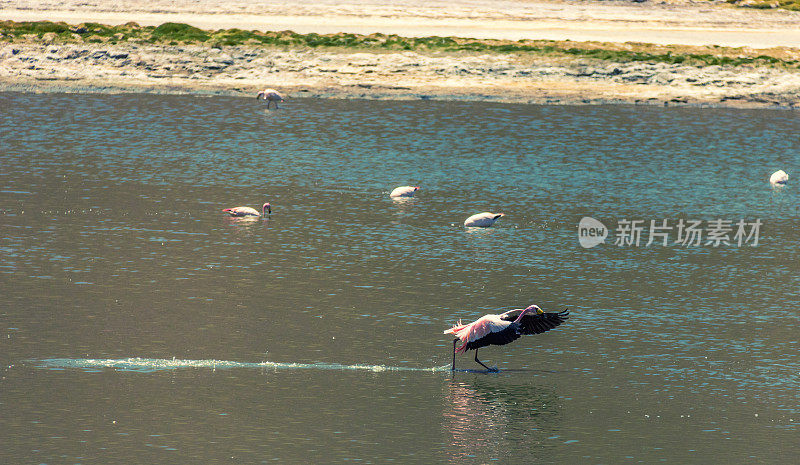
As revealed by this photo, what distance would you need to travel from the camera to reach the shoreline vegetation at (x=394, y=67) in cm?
3803

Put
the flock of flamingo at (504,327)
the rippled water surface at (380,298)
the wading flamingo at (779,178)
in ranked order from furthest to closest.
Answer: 1. the wading flamingo at (779,178)
2. the flock of flamingo at (504,327)
3. the rippled water surface at (380,298)

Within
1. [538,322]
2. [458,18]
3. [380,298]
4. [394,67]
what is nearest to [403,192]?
[380,298]

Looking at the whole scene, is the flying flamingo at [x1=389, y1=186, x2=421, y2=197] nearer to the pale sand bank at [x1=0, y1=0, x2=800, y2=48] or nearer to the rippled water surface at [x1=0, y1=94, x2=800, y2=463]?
the rippled water surface at [x1=0, y1=94, x2=800, y2=463]

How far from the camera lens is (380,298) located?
17.1 m

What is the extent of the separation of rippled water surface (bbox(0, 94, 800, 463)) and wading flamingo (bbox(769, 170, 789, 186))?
451 millimetres

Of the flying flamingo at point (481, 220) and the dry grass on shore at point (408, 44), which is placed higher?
the dry grass on shore at point (408, 44)

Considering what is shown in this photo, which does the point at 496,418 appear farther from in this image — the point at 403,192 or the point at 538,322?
the point at 403,192

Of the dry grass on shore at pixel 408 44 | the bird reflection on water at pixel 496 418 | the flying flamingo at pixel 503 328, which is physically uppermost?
the dry grass on shore at pixel 408 44

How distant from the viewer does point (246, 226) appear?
21594 millimetres

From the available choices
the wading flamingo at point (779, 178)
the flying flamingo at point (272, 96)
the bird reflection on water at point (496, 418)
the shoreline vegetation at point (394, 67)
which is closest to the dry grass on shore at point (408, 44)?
the shoreline vegetation at point (394, 67)

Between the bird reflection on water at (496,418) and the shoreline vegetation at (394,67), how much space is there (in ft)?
80.6
